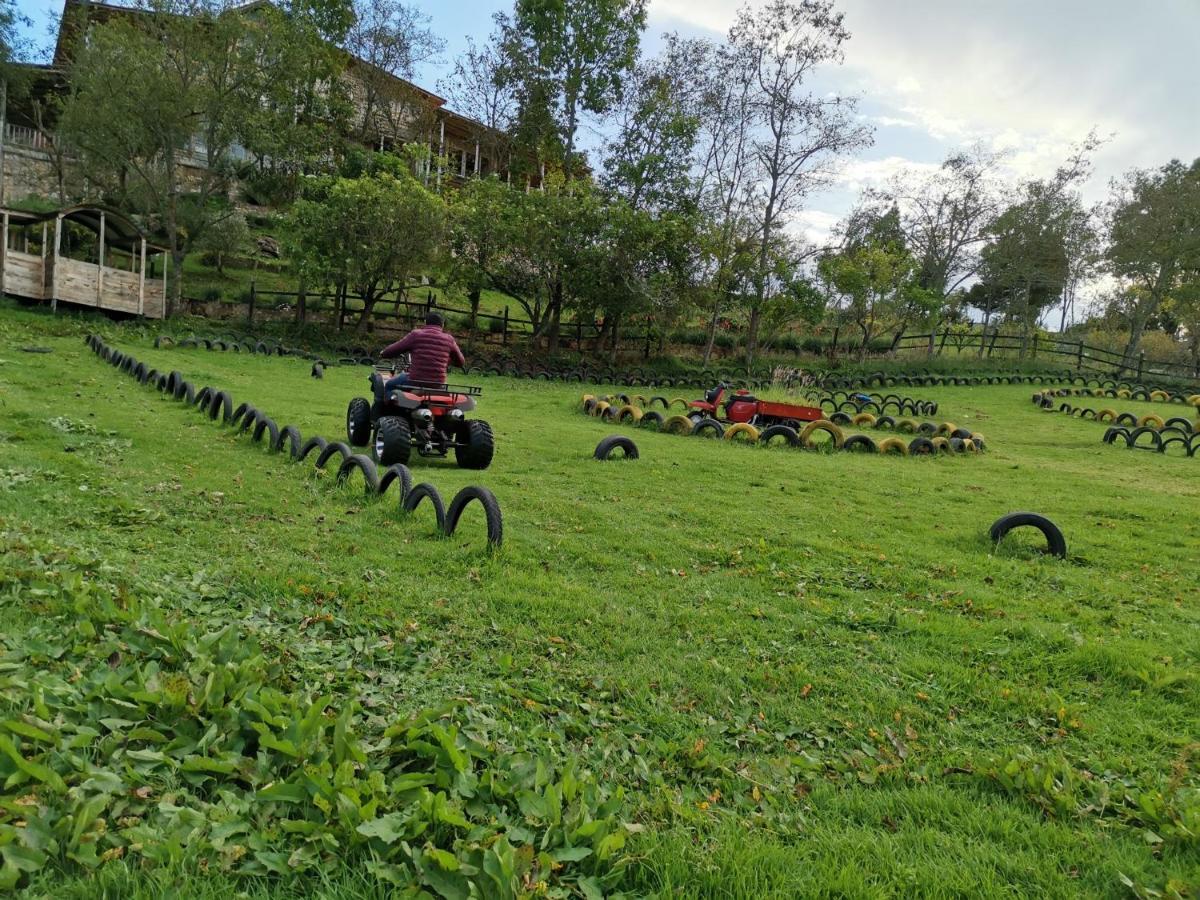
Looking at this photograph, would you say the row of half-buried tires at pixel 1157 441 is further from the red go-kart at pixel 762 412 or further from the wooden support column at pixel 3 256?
the wooden support column at pixel 3 256

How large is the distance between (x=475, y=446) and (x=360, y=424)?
191cm

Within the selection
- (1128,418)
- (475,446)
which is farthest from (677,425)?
(1128,418)

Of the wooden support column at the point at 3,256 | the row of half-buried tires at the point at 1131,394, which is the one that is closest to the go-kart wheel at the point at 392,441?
the wooden support column at the point at 3,256

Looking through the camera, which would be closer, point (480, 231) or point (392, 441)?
point (392, 441)

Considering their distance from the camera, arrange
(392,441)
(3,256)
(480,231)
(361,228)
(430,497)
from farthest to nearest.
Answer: (480,231), (361,228), (3,256), (392,441), (430,497)

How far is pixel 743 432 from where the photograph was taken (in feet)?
43.6

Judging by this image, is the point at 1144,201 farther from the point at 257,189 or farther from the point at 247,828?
the point at 247,828

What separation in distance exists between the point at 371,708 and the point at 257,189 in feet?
115

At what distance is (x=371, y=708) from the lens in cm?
299

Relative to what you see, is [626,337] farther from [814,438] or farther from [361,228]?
[814,438]

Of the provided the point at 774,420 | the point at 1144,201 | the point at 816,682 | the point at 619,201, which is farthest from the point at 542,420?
the point at 1144,201

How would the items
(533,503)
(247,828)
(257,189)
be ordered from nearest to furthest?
(247,828) → (533,503) → (257,189)

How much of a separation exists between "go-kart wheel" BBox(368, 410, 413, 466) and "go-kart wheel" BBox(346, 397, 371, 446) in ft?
3.95

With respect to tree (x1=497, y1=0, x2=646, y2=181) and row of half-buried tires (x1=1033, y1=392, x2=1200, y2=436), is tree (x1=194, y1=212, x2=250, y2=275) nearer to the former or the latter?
tree (x1=497, y1=0, x2=646, y2=181)
